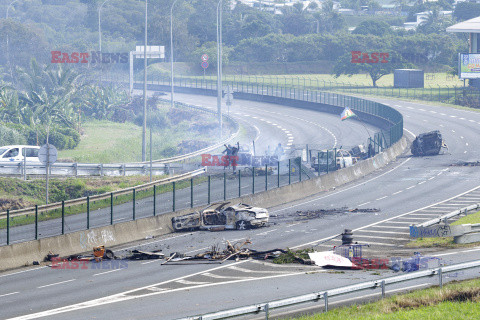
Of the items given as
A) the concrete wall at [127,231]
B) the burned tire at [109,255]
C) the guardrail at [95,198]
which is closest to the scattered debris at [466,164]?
the concrete wall at [127,231]

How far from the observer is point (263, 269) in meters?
25.3

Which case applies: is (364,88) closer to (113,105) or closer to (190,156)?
(113,105)

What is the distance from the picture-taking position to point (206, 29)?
167000mm

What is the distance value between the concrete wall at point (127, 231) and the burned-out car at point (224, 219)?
66 centimetres

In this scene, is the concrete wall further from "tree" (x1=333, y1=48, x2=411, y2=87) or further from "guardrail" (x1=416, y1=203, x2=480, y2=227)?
"tree" (x1=333, y1=48, x2=411, y2=87)

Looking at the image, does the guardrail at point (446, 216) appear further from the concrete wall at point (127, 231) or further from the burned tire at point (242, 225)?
the concrete wall at point (127, 231)

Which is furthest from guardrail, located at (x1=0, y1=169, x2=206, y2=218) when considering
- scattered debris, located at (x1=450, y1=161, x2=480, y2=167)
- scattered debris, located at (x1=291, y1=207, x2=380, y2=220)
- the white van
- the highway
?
scattered debris, located at (x1=450, y1=161, x2=480, y2=167)

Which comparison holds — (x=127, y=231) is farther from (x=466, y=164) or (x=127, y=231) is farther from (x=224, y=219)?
(x=466, y=164)

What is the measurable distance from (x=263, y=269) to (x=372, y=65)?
99930 millimetres

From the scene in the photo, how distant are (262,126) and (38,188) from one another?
36.4m

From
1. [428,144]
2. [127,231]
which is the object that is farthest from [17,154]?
[428,144]

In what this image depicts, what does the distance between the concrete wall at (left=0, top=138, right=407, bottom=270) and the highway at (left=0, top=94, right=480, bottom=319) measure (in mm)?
693

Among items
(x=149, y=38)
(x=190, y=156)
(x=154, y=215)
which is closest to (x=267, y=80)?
(x=149, y=38)

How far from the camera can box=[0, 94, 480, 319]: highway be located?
2064 cm
